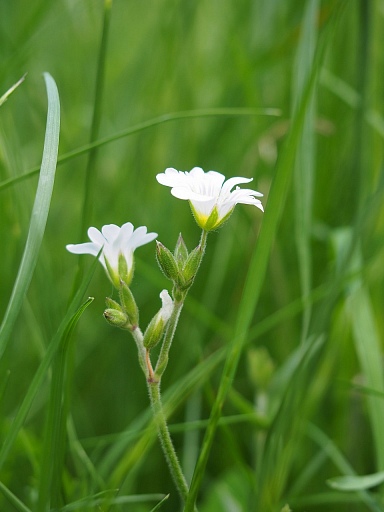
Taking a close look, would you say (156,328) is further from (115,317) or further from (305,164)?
(305,164)

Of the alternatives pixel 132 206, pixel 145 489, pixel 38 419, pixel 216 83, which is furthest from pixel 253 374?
pixel 216 83

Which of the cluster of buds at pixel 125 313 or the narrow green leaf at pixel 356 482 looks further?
the narrow green leaf at pixel 356 482

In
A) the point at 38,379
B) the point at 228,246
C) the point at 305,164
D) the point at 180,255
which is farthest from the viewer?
the point at 228,246

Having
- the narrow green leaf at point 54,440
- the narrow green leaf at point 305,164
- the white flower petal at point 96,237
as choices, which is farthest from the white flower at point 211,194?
the narrow green leaf at point 305,164

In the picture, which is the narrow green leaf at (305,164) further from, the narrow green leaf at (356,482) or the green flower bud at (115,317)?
the green flower bud at (115,317)

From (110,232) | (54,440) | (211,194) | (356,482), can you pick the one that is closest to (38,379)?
(54,440)

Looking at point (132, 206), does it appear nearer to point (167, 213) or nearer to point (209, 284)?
point (167, 213)

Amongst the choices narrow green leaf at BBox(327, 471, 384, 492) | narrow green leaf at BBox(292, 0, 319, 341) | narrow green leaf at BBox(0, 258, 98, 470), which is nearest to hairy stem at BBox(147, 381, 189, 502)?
narrow green leaf at BBox(0, 258, 98, 470)
